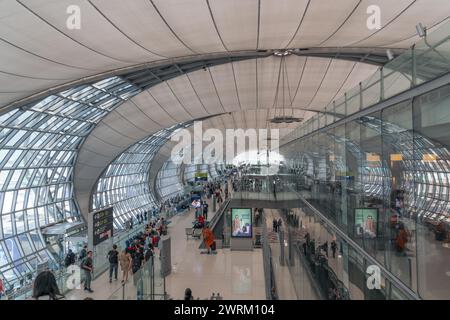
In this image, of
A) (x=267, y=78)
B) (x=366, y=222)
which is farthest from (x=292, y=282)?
(x=267, y=78)

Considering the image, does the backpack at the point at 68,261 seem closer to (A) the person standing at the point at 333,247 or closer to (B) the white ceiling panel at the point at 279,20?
(A) the person standing at the point at 333,247

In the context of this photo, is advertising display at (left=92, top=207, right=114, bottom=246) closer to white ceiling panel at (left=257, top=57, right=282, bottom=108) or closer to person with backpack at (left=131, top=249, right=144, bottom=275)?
person with backpack at (left=131, top=249, right=144, bottom=275)

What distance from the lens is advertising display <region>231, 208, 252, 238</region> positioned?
1360 cm

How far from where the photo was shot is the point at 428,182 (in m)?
3.23

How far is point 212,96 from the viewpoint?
105 ft

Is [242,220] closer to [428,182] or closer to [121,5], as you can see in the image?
[121,5]

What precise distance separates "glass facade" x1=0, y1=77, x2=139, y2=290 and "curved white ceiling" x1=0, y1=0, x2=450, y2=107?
15.2 feet

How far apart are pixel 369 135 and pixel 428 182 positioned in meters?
2.12

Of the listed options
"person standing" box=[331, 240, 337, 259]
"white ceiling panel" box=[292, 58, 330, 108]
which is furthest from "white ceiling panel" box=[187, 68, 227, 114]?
"person standing" box=[331, 240, 337, 259]

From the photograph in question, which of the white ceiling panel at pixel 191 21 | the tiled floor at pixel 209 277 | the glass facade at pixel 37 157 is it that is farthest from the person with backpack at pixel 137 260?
the glass facade at pixel 37 157

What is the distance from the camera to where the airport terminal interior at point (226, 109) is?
385 cm

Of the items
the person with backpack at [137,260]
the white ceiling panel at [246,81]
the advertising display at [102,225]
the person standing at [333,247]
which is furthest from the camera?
the white ceiling panel at [246,81]

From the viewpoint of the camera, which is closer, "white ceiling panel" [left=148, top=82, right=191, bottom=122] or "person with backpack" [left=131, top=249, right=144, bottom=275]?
"person with backpack" [left=131, top=249, right=144, bottom=275]
